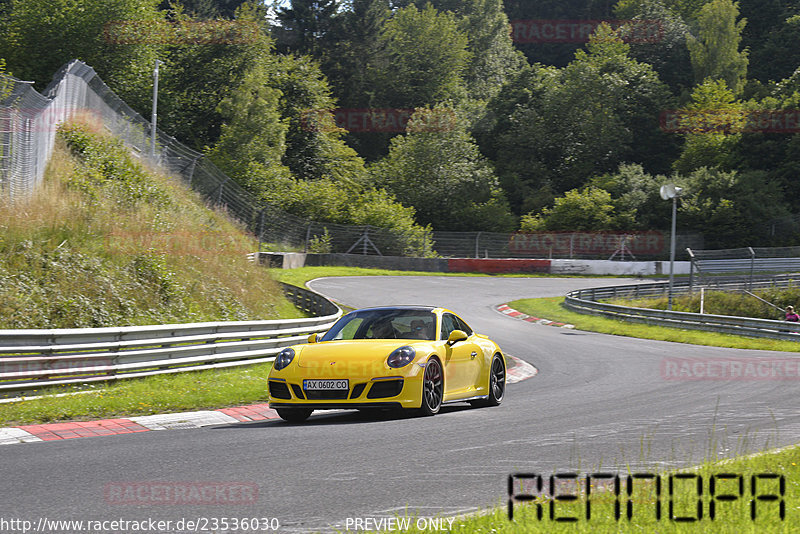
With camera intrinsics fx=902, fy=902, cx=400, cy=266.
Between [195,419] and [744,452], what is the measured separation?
6.14 meters

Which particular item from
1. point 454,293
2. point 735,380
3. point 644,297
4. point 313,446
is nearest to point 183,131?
point 454,293

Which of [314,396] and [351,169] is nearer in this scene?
[314,396]

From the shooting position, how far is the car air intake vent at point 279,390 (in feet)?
33.3

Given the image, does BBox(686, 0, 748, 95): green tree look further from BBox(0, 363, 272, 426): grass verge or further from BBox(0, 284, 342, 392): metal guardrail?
BBox(0, 363, 272, 426): grass verge

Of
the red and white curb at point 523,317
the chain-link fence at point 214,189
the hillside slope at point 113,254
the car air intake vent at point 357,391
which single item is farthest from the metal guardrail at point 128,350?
the red and white curb at point 523,317

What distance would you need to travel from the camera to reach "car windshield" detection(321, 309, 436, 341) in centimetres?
1126

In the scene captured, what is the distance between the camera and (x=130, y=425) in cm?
999

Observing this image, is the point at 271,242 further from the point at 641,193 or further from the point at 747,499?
the point at 747,499

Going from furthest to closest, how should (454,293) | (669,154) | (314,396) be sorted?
(669,154) → (454,293) → (314,396)

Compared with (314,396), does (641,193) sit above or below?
above

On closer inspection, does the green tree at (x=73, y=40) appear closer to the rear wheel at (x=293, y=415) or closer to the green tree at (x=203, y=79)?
the green tree at (x=203, y=79)

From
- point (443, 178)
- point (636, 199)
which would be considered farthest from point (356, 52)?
→ point (636, 199)

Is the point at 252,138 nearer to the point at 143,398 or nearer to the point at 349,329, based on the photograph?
the point at 143,398

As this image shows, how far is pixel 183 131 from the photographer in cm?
6072
